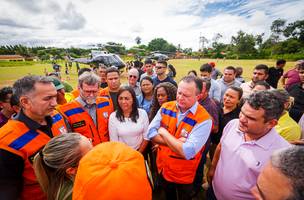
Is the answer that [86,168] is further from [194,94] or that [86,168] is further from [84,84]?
[84,84]

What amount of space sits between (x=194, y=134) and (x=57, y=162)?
4.55 feet

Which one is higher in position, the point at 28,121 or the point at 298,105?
the point at 28,121

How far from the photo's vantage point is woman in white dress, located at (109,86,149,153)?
104 inches

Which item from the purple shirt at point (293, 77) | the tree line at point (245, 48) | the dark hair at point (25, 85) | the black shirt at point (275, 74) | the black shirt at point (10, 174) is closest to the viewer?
the black shirt at point (10, 174)

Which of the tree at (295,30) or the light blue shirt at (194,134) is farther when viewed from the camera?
the tree at (295,30)

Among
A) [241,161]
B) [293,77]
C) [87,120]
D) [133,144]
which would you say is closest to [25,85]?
[87,120]

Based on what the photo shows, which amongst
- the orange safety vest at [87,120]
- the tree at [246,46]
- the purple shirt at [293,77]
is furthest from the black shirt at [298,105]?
the tree at [246,46]

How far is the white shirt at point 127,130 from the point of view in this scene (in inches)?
103

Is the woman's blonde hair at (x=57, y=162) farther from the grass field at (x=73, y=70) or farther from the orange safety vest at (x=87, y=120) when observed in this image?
the grass field at (x=73, y=70)

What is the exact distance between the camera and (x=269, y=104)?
159 centimetres

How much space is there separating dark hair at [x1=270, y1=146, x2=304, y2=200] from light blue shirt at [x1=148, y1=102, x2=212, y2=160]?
0.92 m

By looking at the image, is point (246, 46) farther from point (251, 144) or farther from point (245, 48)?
point (251, 144)

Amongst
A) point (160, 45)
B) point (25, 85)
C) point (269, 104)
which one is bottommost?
point (269, 104)

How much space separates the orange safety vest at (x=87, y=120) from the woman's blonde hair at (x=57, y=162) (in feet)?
3.86
